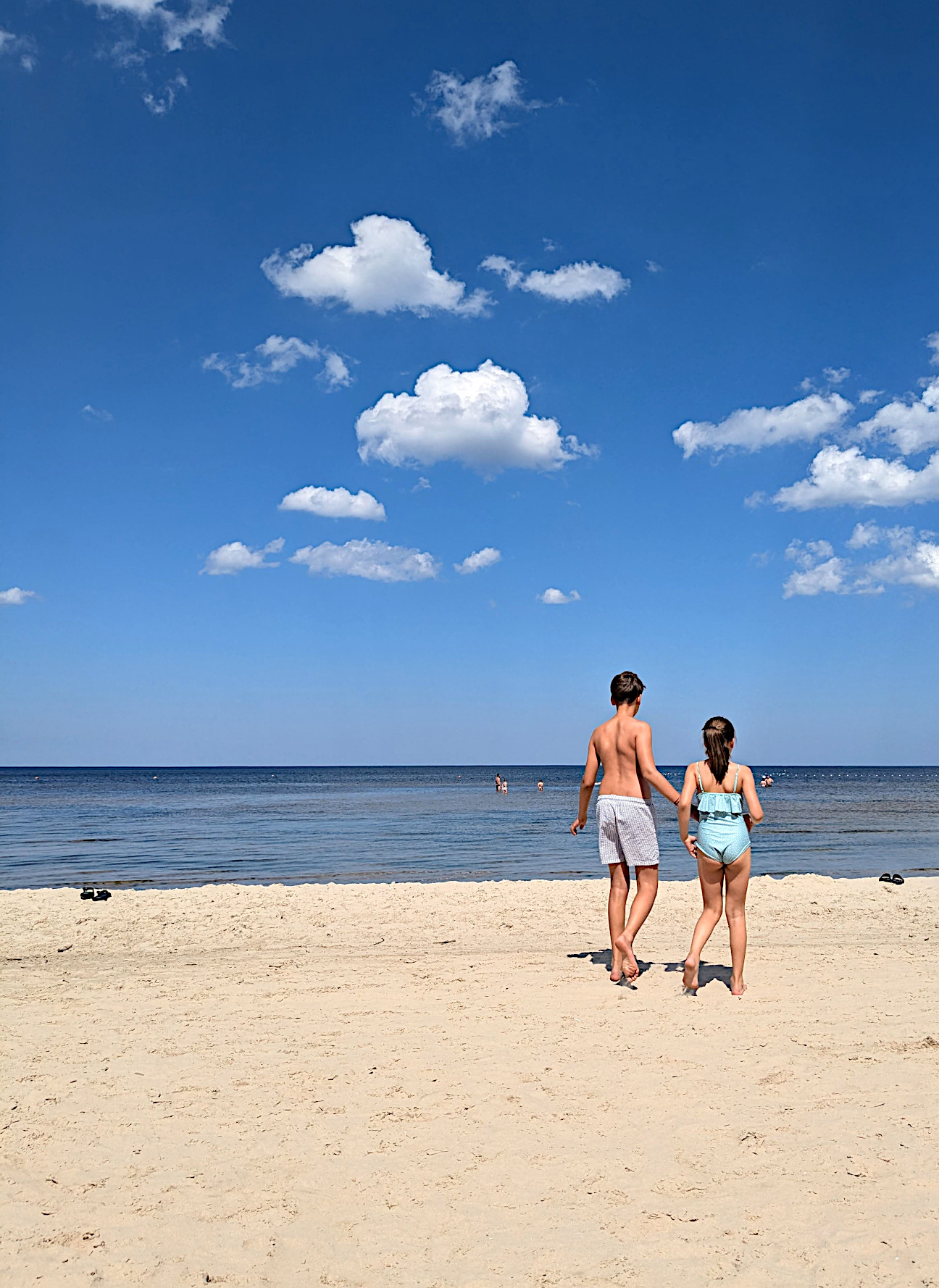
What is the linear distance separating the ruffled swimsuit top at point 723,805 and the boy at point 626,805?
201mm

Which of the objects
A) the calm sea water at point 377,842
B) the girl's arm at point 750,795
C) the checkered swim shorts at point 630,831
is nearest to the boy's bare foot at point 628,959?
the checkered swim shorts at point 630,831

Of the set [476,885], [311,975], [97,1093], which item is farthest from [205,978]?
[476,885]

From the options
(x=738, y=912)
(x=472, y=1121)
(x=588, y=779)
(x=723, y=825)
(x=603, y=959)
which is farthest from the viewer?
(x=603, y=959)

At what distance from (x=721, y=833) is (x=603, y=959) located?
81.7 inches

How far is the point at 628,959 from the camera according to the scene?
21.1 feet

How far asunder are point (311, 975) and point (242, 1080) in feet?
8.11

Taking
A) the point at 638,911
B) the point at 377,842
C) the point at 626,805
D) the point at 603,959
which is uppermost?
the point at 626,805

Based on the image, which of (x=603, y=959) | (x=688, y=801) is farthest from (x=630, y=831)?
(x=603, y=959)

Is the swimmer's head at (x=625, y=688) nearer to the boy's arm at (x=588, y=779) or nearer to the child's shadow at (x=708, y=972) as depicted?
the boy's arm at (x=588, y=779)

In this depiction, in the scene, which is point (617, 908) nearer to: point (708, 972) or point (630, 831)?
point (630, 831)

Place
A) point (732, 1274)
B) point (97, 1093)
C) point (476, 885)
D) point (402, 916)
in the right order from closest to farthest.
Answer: point (732, 1274)
point (97, 1093)
point (402, 916)
point (476, 885)

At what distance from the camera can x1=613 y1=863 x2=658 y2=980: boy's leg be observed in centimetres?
632

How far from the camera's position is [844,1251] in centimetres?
301

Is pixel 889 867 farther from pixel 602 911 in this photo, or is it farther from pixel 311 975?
pixel 311 975
